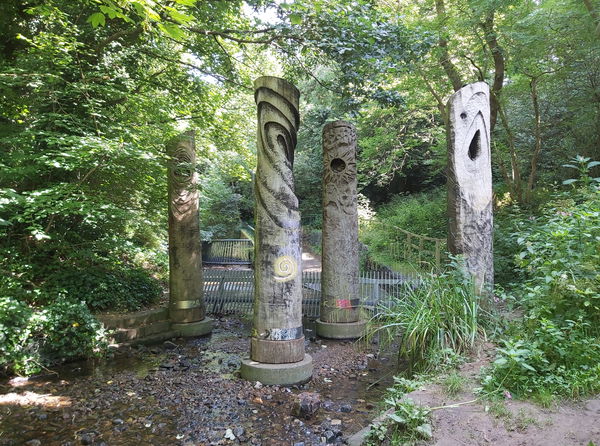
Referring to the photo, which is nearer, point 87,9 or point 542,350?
point 542,350

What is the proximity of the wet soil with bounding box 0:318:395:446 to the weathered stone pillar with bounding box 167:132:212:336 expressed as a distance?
3.33 feet

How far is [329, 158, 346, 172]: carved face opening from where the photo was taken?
7.03 metres

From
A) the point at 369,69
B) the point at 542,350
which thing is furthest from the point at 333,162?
the point at 542,350

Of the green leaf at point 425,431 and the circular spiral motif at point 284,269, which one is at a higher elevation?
the circular spiral motif at point 284,269

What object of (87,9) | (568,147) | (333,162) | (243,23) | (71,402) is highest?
(243,23)

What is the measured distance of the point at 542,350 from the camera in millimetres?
3111

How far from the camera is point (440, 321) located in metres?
3.96

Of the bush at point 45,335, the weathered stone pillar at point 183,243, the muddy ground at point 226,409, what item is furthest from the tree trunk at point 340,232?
the bush at point 45,335

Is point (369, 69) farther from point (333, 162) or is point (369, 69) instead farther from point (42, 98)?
point (42, 98)

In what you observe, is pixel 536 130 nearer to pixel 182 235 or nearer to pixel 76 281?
pixel 182 235

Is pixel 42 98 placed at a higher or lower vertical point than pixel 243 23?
lower

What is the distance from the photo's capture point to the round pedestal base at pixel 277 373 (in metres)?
4.80

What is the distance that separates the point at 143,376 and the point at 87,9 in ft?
19.5

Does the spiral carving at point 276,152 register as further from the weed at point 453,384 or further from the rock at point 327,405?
the weed at point 453,384
